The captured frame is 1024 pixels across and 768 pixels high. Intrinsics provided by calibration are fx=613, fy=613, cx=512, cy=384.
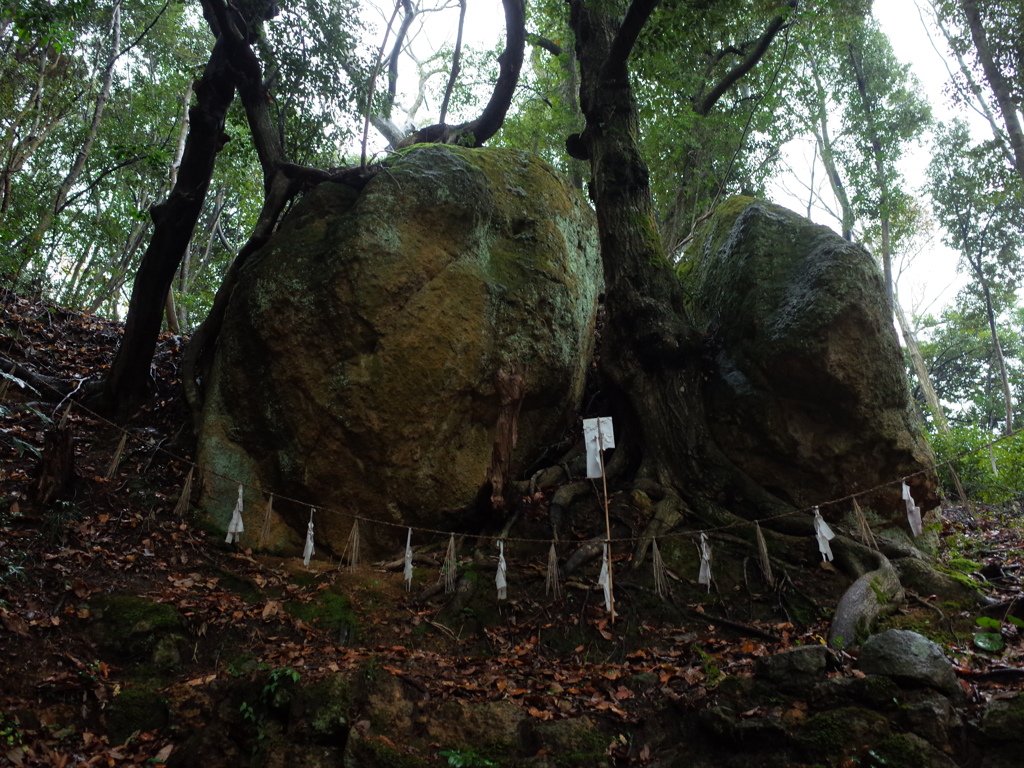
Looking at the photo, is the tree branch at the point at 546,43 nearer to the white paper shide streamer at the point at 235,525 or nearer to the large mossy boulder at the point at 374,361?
the large mossy boulder at the point at 374,361

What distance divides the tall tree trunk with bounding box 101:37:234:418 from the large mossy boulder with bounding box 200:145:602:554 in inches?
55.9

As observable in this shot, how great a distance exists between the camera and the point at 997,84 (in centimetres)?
1016

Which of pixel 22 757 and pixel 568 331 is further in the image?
pixel 568 331

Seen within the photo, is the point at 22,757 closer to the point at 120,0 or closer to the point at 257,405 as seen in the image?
the point at 257,405

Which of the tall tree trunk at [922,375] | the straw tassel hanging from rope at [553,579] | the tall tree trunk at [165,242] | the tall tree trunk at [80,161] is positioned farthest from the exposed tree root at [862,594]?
the tall tree trunk at [80,161]

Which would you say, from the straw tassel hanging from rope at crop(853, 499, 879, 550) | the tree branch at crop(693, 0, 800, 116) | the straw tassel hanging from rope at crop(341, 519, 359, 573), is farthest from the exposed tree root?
the tree branch at crop(693, 0, 800, 116)

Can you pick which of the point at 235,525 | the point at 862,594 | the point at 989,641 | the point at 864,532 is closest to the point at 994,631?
the point at 989,641

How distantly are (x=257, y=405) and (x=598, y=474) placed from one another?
159 inches

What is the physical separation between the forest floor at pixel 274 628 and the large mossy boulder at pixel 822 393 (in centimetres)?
121

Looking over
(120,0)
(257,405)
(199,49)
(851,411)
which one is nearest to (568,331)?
(851,411)

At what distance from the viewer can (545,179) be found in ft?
31.6

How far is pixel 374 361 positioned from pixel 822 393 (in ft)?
16.7

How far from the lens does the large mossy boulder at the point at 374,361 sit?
690 centimetres

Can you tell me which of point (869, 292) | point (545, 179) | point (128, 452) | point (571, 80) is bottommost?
point (128, 452)
